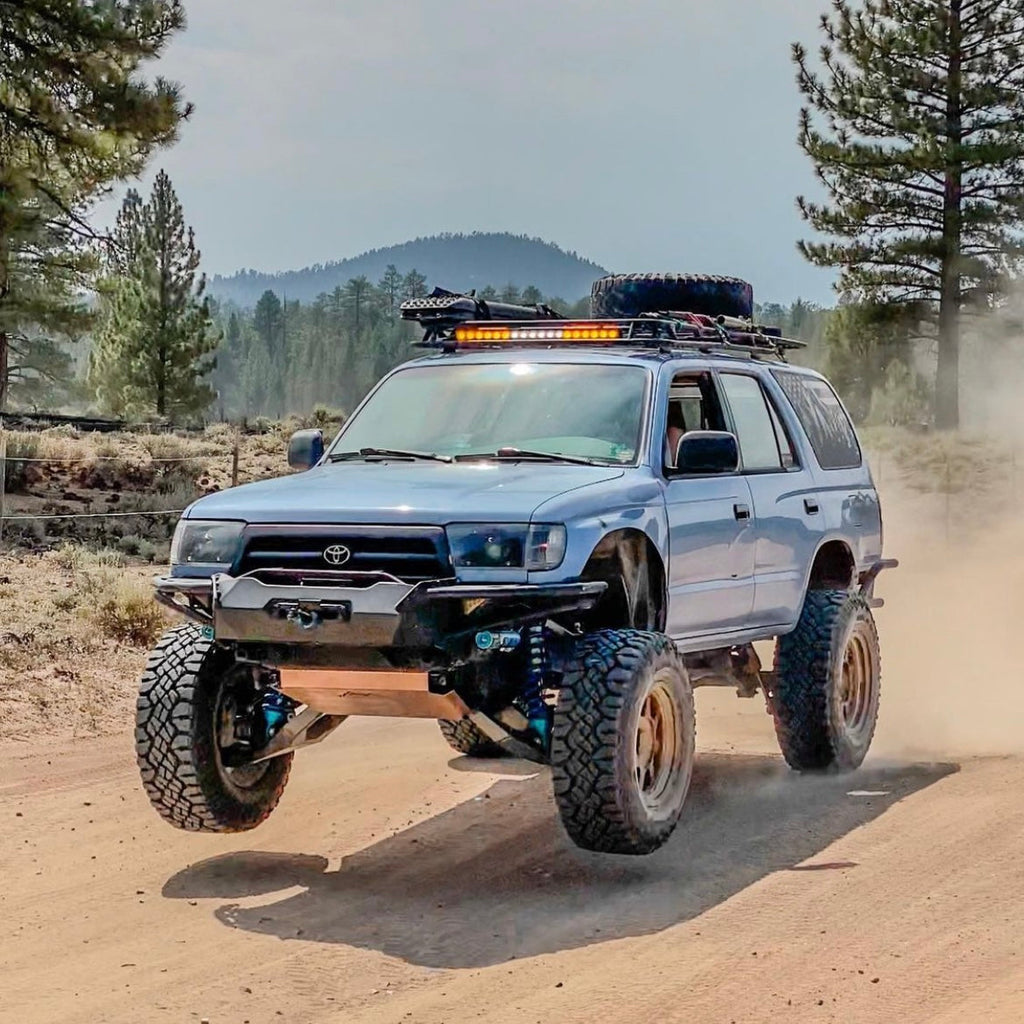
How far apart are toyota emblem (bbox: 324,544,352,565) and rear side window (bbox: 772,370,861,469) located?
3.56 m

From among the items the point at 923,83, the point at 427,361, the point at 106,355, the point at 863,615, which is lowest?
the point at 863,615

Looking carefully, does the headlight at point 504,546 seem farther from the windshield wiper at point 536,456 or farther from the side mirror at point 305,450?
the side mirror at point 305,450

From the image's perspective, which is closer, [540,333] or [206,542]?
[206,542]

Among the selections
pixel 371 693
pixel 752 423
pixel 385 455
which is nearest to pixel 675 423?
pixel 752 423

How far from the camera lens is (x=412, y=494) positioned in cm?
694

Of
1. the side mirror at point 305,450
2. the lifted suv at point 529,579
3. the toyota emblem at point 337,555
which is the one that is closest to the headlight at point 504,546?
the lifted suv at point 529,579

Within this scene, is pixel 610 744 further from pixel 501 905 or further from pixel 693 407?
pixel 693 407

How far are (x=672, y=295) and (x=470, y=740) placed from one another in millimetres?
3169

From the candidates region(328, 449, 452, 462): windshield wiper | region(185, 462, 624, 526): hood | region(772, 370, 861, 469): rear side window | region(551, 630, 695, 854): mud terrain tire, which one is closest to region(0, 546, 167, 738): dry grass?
region(328, 449, 452, 462): windshield wiper

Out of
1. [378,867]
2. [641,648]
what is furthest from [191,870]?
[641,648]

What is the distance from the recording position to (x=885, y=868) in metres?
7.07

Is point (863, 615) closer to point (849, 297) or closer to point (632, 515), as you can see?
point (632, 515)

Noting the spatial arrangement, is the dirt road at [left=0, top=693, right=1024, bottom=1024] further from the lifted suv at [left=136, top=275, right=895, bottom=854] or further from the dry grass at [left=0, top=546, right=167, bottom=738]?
the dry grass at [left=0, top=546, right=167, bottom=738]

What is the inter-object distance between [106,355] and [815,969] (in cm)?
4826
